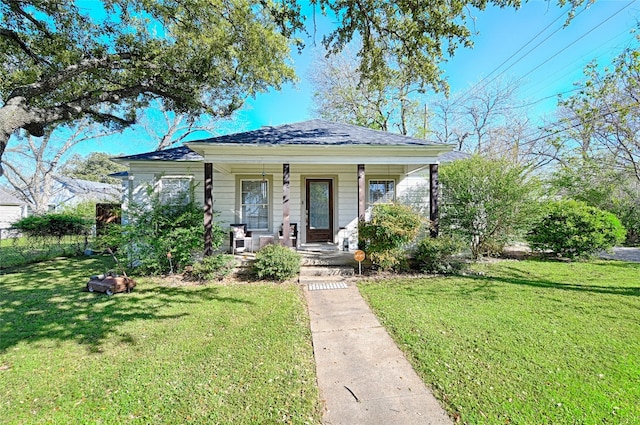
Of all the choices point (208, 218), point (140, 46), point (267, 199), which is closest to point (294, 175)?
point (267, 199)

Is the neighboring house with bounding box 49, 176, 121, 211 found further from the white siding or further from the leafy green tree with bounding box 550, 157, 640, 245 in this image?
the leafy green tree with bounding box 550, 157, 640, 245

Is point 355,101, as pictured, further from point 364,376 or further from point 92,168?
point 92,168

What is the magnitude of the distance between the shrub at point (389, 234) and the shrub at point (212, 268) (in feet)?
11.4

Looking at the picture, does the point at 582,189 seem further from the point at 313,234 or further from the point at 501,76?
the point at 313,234

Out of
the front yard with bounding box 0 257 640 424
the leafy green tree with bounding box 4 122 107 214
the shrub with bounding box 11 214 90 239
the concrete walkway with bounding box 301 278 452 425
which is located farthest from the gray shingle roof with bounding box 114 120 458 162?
the leafy green tree with bounding box 4 122 107 214

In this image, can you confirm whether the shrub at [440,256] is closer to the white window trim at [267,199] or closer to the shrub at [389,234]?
the shrub at [389,234]

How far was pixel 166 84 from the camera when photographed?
7.25 m

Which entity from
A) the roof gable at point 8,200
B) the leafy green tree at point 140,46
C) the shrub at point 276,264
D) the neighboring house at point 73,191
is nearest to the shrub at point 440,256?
the shrub at point 276,264

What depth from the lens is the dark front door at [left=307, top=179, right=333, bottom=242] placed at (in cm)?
927

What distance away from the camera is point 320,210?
934cm

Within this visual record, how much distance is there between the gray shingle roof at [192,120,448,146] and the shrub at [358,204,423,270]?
6.38 ft

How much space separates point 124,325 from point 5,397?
60.1 inches

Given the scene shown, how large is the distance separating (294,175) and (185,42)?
480cm

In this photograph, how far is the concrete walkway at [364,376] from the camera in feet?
7.50
